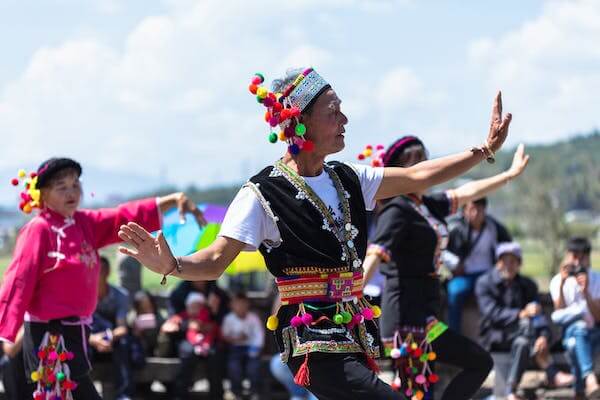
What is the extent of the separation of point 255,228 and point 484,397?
5869 mm

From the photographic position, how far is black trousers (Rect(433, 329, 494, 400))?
251 inches

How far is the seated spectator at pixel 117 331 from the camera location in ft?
31.9

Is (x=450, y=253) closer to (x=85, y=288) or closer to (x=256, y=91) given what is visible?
(x=85, y=288)

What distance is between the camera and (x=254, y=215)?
14.7 ft

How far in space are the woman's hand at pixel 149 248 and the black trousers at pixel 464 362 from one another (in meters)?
2.80

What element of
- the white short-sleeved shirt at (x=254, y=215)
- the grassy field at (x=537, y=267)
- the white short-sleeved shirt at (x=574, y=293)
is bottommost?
the white short-sleeved shirt at (x=574, y=293)

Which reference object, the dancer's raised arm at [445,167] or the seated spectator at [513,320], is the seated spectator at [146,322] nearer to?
the seated spectator at [513,320]

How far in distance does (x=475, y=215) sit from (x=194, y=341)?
2881mm

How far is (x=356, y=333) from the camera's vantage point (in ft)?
15.1

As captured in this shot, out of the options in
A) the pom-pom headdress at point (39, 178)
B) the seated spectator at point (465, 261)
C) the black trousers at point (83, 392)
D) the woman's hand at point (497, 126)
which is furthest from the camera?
the seated spectator at point (465, 261)

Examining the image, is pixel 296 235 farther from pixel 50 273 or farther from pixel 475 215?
pixel 475 215

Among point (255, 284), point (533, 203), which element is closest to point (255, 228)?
point (255, 284)

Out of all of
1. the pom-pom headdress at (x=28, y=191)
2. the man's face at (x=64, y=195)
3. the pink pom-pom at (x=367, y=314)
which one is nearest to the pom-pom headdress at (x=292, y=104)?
the pink pom-pom at (x=367, y=314)

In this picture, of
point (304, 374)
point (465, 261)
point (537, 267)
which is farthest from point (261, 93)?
point (537, 267)
